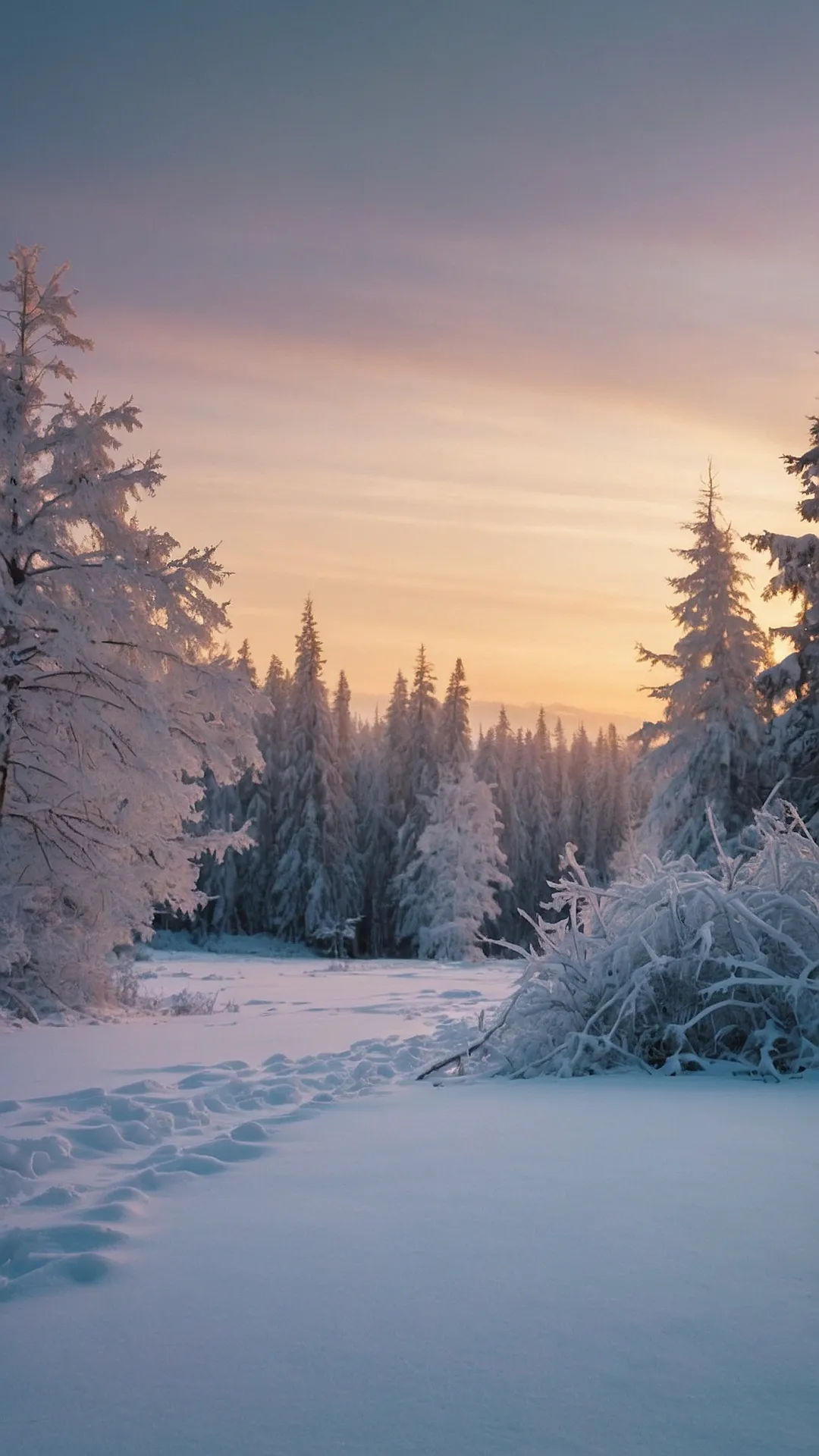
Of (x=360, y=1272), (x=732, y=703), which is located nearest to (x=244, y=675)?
(x=360, y=1272)

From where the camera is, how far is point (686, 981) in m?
5.73

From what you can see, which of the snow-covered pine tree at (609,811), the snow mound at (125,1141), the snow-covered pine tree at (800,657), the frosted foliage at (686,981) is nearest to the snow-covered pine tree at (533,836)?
the snow-covered pine tree at (609,811)

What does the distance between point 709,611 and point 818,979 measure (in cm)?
1700

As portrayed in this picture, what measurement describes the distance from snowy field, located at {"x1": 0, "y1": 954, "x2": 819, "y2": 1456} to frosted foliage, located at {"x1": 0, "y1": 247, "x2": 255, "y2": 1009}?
5.37 metres

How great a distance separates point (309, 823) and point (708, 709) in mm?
25804

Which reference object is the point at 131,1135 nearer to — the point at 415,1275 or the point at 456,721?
the point at 415,1275

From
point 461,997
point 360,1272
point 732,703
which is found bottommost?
point 461,997

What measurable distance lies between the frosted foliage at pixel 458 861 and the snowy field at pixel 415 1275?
3387cm

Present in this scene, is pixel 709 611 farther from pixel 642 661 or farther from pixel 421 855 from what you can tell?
pixel 421 855

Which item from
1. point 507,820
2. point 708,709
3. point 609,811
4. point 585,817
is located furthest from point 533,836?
point 708,709

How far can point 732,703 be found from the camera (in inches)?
810

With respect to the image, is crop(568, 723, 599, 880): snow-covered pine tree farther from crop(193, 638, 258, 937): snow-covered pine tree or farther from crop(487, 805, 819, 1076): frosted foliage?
crop(487, 805, 819, 1076): frosted foliage

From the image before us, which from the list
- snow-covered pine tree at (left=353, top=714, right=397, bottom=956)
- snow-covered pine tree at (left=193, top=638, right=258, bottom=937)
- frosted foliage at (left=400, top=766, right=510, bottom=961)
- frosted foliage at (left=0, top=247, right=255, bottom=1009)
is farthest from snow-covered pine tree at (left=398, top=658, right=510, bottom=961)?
frosted foliage at (left=0, top=247, right=255, bottom=1009)

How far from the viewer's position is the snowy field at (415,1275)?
5.50ft
